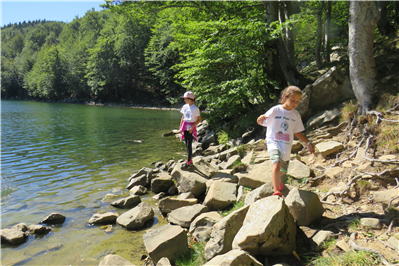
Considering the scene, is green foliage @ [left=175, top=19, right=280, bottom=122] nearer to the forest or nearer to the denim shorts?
the forest

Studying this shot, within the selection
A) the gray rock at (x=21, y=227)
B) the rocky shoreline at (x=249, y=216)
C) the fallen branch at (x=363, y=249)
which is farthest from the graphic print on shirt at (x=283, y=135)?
the gray rock at (x=21, y=227)

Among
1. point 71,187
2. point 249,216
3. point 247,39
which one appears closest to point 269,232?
point 249,216

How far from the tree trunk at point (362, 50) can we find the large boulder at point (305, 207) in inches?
157

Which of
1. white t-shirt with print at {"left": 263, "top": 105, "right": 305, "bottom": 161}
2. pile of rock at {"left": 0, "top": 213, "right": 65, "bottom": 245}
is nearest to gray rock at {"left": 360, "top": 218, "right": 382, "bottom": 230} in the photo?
white t-shirt with print at {"left": 263, "top": 105, "right": 305, "bottom": 161}

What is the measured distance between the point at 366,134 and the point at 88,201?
728 cm

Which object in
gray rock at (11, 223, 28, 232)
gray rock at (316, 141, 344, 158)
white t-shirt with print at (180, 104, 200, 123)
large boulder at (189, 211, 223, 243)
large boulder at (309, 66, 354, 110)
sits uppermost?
large boulder at (309, 66, 354, 110)

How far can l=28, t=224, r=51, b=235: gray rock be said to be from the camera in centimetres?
502

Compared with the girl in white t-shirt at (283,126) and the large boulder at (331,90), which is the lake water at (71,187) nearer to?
the girl in white t-shirt at (283,126)

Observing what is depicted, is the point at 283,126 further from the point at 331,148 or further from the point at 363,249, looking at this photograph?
the point at 331,148

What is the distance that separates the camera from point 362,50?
629 centimetres

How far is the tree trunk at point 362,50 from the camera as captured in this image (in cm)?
603

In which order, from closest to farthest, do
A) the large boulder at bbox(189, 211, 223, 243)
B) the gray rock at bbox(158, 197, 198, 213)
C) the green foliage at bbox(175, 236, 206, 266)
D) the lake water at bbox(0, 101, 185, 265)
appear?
the green foliage at bbox(175, 236, 206, 266), the large boulder at bbox(189, 211, 223, 243), the lake water at bbox(0, 101, 185, 265), the gray rock at bbox(158, 197, 198, 213)

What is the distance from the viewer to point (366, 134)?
227 inches

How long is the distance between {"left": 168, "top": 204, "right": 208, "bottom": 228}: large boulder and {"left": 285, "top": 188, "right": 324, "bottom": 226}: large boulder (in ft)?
6.64
